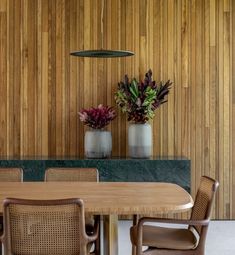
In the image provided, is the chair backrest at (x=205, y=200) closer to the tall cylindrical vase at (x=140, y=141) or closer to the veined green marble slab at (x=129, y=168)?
the veined green marble slab at (x=129, y=168)

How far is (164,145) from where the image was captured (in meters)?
5.18

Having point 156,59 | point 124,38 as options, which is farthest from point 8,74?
point 156,59

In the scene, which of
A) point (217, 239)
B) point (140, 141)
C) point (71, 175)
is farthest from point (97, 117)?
point (217, 239)

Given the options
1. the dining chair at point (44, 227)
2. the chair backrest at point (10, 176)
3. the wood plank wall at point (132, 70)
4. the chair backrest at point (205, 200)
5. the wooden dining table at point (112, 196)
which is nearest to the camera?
the dining chair at point (44, 227)

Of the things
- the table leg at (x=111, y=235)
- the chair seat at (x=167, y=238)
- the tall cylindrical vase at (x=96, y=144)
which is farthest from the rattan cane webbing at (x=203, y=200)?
the tall cylindrical vase at (x=96, y=144)

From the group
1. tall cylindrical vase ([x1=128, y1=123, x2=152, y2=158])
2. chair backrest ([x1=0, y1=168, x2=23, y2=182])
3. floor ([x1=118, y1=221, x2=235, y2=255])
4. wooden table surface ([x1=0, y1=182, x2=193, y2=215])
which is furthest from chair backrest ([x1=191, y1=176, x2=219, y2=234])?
tall cylindrical vase ([x1=128, y1=123, x2=152, y2=158])

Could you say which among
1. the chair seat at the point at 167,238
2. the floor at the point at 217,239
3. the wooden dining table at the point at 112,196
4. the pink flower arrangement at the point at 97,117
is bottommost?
the floor at the point at 217,239

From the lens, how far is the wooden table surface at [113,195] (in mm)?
2400

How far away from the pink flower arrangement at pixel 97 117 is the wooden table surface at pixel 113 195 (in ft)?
4.95

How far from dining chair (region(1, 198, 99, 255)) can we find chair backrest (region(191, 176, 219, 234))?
80cm

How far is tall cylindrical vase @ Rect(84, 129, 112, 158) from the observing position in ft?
15.4

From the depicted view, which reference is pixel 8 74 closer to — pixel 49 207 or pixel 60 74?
pixel 60 74

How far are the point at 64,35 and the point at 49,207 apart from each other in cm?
334

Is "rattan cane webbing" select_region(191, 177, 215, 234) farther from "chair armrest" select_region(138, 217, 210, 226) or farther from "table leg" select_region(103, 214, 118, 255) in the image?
"table leg" select_region(103, 214, 118, 255)
